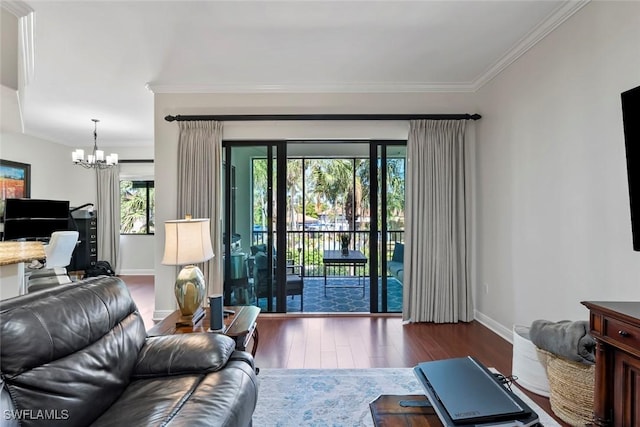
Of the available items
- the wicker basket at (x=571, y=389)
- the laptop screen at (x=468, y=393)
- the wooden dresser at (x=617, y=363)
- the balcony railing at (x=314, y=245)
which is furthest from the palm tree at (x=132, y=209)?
the wooden dresser at (x=617, y=363)

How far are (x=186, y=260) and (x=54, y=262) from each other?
3.61 metres

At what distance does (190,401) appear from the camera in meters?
1.36

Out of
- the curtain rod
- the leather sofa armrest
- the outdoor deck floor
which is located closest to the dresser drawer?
the leather sofa armrest

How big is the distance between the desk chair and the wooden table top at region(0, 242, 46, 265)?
2.75 meters

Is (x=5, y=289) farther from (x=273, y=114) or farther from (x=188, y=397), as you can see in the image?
(x=273, y=114)

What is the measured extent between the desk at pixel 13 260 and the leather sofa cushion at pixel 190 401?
1.05m

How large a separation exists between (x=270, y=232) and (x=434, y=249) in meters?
1.97

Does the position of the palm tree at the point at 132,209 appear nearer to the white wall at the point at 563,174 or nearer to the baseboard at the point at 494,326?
the baseboard at the point at 494,326

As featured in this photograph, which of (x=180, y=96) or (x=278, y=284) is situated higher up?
(x=180, y=96)

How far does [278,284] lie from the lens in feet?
13.0

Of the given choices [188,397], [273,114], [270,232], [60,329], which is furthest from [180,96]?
[188,397]

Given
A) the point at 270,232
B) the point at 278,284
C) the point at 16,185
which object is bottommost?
the point at 278,284

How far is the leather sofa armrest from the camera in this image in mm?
1620

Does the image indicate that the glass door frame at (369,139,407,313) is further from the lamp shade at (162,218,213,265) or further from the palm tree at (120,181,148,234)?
the palm tree at (120,181,148,234)
